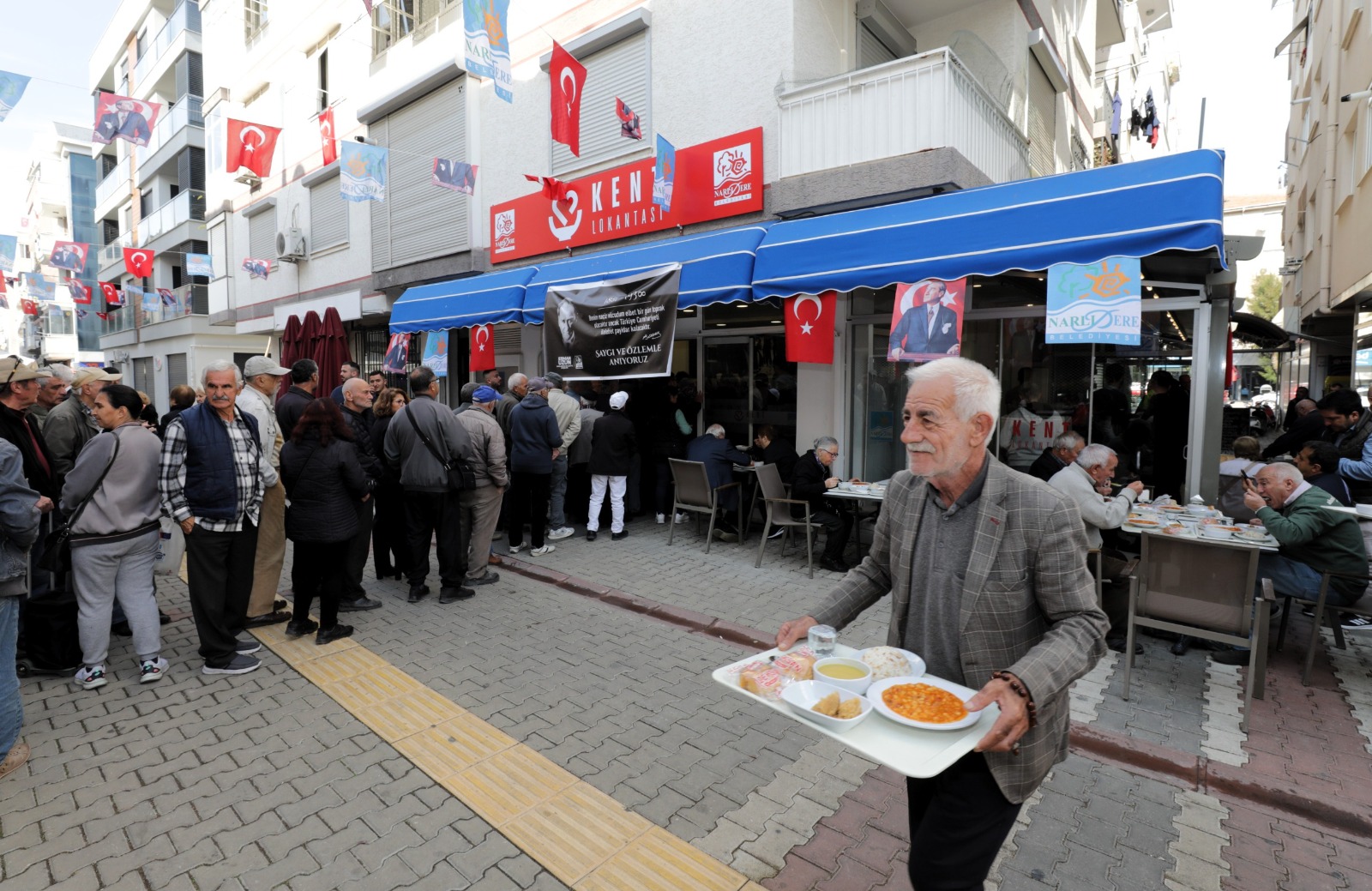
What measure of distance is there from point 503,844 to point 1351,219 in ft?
51.0

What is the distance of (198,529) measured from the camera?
4.43 m

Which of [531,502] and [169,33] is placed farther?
[169,33]

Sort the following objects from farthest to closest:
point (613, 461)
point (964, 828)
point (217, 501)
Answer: point (613, 461) → point (217, 501) → point (964, 828)

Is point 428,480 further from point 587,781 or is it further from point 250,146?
point 250,146

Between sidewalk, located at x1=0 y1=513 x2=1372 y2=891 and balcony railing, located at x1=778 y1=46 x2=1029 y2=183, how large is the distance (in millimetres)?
5338

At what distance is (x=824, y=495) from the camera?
6.99m

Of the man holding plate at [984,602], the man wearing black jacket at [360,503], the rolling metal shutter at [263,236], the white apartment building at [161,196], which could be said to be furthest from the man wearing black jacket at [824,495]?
the white apartment building at [161,196]

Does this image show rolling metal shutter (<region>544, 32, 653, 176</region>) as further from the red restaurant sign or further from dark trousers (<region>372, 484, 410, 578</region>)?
dark trousers (<region>372, 484, 410, 578</region>)

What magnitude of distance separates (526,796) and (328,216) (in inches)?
619

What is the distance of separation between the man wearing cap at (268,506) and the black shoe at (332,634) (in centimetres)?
70

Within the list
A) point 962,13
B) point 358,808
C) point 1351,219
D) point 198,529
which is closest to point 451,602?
point 198,529

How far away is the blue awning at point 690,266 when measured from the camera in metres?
7.25

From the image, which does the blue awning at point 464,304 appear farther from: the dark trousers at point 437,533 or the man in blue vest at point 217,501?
the man in blue vest at point 217,501

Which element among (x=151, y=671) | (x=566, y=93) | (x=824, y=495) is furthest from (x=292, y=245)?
(x=824, y=495)
